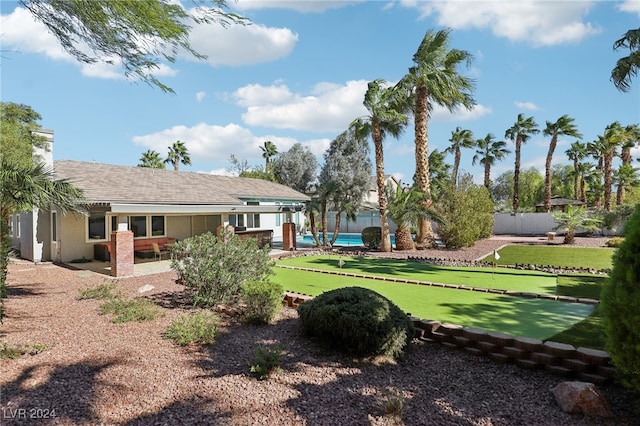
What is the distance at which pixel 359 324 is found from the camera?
18.4 feet

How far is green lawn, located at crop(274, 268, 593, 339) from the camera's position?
6984 mm

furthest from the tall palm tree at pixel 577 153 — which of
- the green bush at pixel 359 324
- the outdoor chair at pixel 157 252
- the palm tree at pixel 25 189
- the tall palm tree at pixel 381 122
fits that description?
the palm tree at pixel 25 189

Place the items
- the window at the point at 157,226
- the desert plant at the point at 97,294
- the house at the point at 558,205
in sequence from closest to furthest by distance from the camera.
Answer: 1. the desert plant at the point at 97,294
2. the window at the point at 157,226
3. the house at the point at 558,205

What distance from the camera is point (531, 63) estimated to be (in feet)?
38.0

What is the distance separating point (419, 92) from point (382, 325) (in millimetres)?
18865

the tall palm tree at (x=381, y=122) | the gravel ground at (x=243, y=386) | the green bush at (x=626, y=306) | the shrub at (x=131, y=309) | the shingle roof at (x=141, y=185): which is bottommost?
the gravel ground at (x=243, y=386)

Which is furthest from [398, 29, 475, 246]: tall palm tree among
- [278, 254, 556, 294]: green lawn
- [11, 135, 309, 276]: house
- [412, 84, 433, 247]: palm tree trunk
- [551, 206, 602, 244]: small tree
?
[551, 206, 602, 244]: small tree

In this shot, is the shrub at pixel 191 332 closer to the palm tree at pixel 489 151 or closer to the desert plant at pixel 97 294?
the desert plant at pixel 97 294

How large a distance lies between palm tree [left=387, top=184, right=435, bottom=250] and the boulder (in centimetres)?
1688

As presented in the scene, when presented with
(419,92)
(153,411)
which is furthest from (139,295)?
(419,92)

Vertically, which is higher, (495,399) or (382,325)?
(382,325)

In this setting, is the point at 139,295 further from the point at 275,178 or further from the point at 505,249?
the point at 275,178

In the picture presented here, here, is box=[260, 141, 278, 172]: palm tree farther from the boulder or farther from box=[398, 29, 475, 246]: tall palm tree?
the boulder

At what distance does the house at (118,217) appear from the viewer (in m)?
14.5
